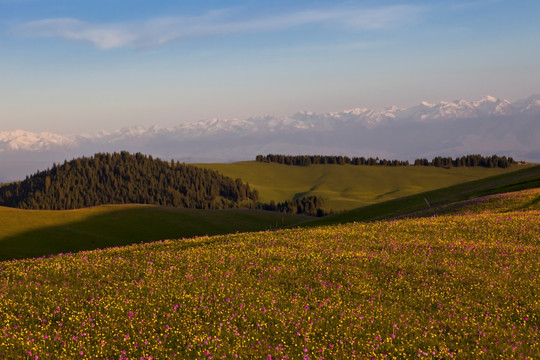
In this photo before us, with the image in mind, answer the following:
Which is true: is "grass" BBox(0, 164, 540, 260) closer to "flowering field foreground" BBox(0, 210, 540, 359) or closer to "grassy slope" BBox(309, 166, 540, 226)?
"grassy slope" BBox(309, 166, 540, 226)

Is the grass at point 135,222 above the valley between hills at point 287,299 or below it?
below

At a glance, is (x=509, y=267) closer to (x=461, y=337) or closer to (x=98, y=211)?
(x=461, y=337)

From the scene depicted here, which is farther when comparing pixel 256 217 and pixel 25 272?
pixel 256 217

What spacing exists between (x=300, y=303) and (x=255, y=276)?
11.1 ft

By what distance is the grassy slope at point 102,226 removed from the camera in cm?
10200

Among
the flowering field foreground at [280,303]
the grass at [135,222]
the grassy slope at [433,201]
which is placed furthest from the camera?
the grass at [135,222]

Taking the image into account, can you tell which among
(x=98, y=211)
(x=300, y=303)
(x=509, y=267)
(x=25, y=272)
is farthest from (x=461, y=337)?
(x=98, y=211)

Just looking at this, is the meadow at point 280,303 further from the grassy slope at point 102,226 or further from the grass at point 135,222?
the grassy slope at point 102,226

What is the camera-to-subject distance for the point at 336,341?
1365 centimetres

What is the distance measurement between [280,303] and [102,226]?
118616 mm

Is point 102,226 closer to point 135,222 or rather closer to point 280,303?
point 135,222

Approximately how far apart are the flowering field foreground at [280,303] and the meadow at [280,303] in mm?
52

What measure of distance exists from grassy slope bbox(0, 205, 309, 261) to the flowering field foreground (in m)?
80.7

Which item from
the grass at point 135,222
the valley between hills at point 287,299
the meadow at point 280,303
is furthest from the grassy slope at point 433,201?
the meadow at point 280,303
